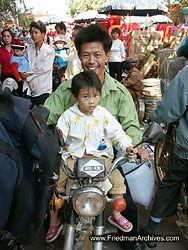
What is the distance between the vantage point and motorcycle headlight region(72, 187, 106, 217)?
140 cm

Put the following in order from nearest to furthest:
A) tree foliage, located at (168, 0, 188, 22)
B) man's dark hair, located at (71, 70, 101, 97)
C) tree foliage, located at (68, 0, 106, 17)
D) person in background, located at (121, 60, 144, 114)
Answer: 1. man's dark hair, located at (71, 70, 101, 97)
2. person in background, located at (121, 60, 144, 114)
3. tree foliage, located at (168, 0, 188, 22)
4. tree foliage, located at (68, 0, 106, 17)

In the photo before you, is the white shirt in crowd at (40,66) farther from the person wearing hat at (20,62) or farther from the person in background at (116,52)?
the person in background at (116,52)

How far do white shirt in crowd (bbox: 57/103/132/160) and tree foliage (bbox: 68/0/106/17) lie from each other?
4543 centimetres

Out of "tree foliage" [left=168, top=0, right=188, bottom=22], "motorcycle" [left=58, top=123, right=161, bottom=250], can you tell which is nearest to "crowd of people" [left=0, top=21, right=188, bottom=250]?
"motorcycle" [left=58, top=123, right=161, bottom=250]

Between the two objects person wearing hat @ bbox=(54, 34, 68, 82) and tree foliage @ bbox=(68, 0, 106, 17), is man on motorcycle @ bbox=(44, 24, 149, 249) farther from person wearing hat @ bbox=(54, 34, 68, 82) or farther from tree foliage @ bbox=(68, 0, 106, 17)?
tree foliage @ bbox=(68, 0, 106, 17)

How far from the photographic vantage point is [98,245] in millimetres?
1612

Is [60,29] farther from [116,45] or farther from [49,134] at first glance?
[49,134]

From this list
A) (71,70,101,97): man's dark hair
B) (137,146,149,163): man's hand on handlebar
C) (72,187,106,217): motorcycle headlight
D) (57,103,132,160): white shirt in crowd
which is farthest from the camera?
(57,103,132,160): white shirt in crowd

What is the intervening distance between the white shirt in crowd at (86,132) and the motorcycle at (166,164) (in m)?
0.79

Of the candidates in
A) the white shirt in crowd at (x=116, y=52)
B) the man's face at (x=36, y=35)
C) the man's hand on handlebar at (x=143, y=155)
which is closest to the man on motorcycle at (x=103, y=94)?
the man's hand on handlebar at (x=143, y=155)

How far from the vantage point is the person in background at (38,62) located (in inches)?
183

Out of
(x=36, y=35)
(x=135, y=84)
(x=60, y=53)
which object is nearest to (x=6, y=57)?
(x=36, y=35)

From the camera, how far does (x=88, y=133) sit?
6.72ft

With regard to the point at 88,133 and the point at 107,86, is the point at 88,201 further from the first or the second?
the point at 107,86
